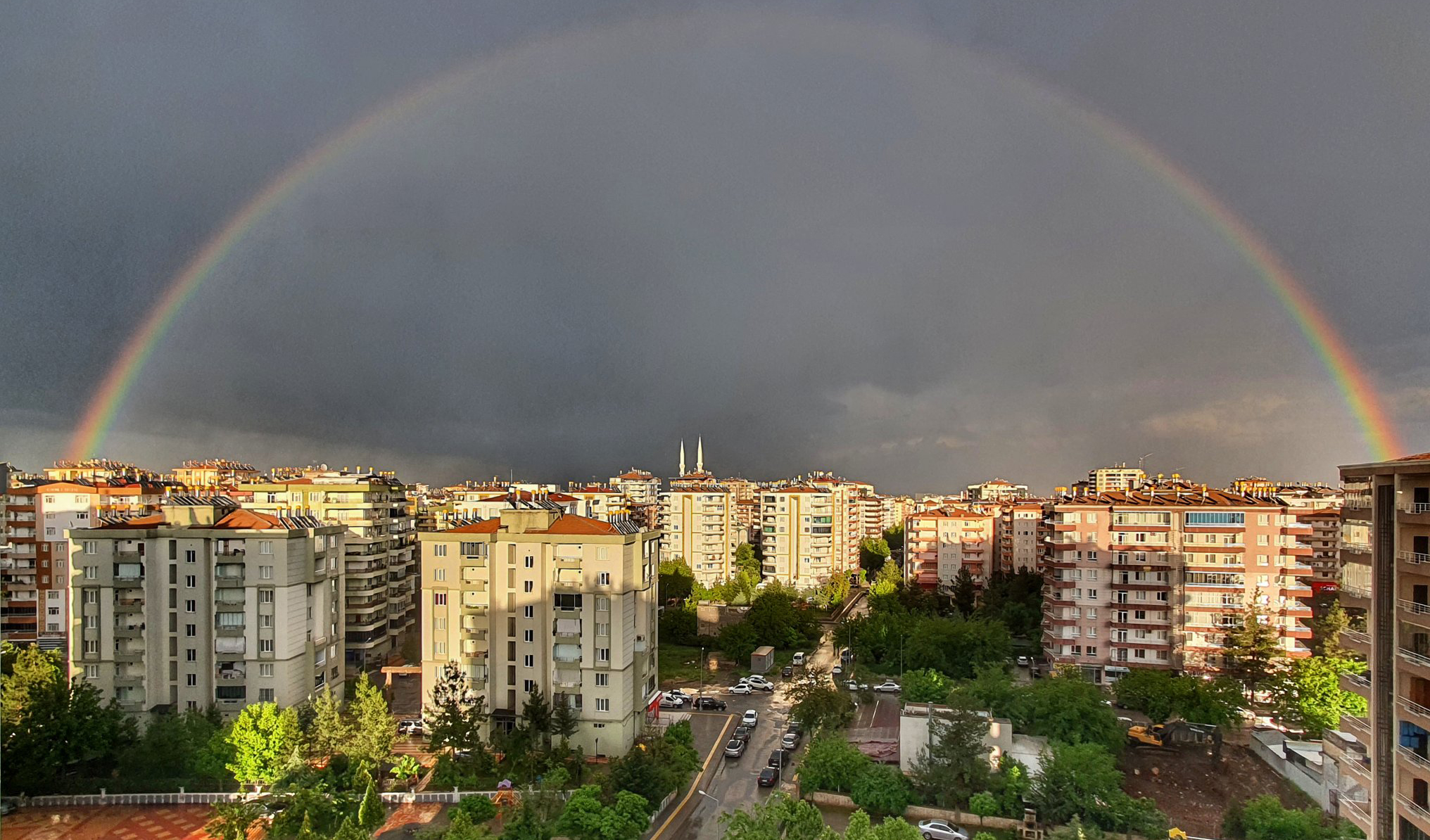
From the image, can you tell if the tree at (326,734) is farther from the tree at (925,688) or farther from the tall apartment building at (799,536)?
the tall apartment building at (799,536)

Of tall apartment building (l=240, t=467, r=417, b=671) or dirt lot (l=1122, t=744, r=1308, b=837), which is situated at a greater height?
tall apartment building (l=240, t=467, r=417, b=671)

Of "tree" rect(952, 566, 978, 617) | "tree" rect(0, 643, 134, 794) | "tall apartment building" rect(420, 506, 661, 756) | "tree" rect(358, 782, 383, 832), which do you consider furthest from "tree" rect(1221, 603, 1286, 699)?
"tree" rect(0, 643, 134, 794)

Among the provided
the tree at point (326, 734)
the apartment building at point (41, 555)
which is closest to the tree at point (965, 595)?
the tree at point (326, 734)

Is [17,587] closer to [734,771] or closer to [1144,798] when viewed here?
[734,771]

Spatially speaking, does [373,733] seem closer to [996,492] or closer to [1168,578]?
[1168,578]

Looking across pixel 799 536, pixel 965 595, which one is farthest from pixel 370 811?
pixel 799 536

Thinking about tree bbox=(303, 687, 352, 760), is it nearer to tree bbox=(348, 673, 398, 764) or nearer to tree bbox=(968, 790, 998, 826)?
tree bbox=(348, 673, 398, 764)
